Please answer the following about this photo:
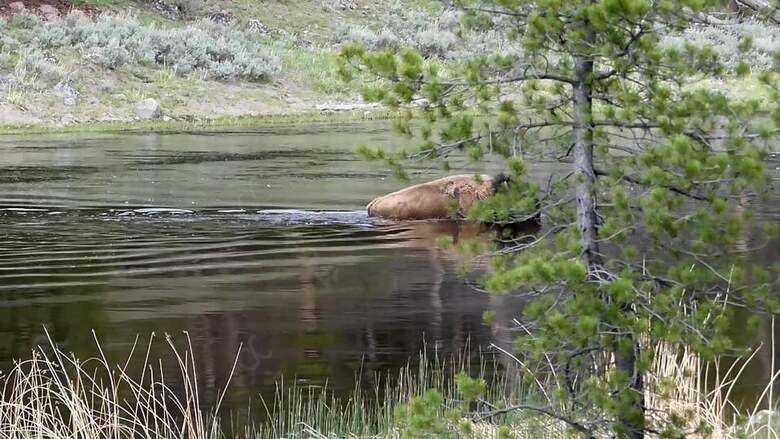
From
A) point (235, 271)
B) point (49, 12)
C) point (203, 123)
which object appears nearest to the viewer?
point (235, 271)

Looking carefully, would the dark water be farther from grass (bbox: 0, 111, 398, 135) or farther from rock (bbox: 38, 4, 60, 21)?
rock (bbox: 38, 4, 60, 21)

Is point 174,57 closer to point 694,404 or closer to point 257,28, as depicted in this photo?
point 257,28

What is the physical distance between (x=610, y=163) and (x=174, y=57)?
3240 centimetres

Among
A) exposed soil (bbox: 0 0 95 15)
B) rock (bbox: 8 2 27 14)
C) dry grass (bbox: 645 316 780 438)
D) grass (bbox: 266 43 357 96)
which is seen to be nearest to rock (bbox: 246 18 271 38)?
grass (bbox: 266 43 357 96)

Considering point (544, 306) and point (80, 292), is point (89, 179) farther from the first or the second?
point (544, 306)

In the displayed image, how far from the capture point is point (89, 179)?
21.6m

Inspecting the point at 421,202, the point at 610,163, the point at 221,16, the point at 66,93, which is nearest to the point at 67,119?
the point at 66,93

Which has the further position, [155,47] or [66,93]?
[155,47]

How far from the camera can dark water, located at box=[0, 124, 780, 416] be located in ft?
33.0

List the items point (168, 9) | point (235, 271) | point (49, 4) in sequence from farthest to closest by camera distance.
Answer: point (168, 9)
point (49, 4)
point (235, 271)

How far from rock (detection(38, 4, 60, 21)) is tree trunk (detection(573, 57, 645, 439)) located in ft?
118

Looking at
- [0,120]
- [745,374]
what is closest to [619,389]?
[745,374]

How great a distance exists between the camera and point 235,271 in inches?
527

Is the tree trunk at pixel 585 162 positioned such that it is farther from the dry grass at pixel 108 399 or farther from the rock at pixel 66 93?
the rock at pixel 66 93
